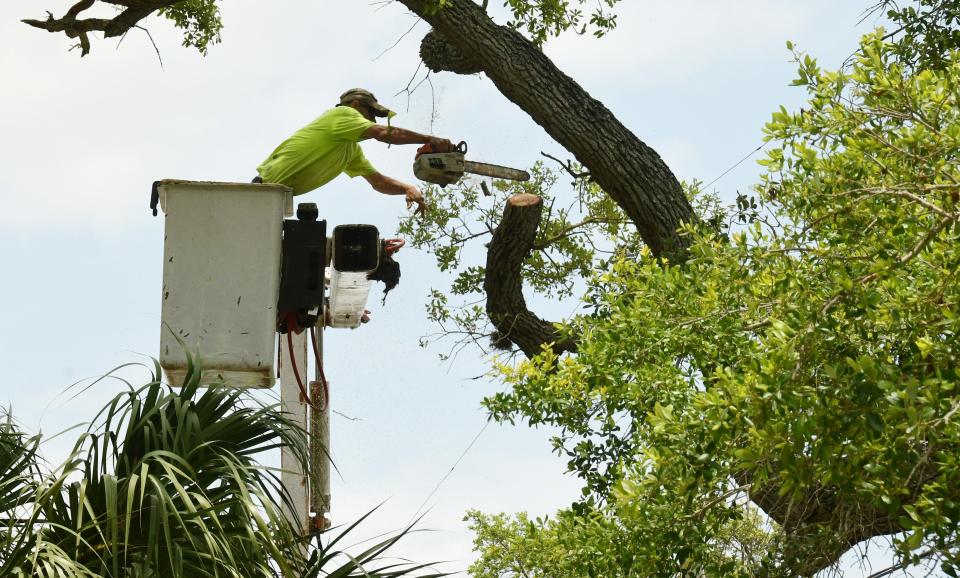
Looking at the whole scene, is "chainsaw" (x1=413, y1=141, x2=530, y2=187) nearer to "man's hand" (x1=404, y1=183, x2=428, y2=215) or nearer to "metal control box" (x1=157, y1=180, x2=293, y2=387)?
"man's hand" (x1=404, y1=183, x2=428, y2=215)

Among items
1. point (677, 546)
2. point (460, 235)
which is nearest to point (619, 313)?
point (677, 546)

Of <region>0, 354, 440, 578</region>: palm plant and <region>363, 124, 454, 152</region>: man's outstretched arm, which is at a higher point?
<region>363, 124, 454, 152</region>: man's outstretched arm

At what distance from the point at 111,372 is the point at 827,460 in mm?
2773

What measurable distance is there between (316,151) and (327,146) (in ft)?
0.24

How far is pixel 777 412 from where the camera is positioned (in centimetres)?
443

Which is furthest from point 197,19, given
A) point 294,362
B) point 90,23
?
point 294,362

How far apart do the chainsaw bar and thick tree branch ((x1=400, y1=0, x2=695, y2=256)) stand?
1.11 ft

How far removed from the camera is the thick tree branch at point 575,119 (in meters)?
8.02

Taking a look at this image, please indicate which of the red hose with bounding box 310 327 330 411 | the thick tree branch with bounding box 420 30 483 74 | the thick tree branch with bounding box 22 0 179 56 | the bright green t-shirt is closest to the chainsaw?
the bright green t-shirt

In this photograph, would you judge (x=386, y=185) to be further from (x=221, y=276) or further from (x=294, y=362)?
(x=221, y=276)

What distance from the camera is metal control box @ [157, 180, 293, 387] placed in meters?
5.61

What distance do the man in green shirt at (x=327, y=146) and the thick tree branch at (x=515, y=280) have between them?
1271 mm

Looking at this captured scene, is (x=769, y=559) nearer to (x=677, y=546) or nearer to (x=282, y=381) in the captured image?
(x=677, y=546)

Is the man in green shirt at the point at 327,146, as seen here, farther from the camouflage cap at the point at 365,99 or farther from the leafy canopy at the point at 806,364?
the leafy canopy at the point at 806,364
